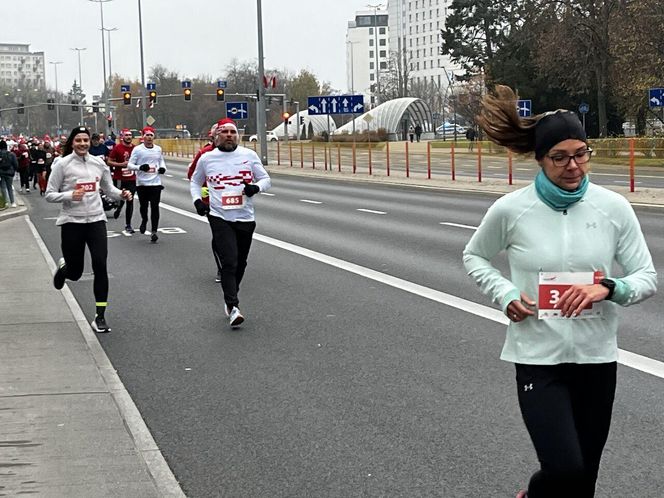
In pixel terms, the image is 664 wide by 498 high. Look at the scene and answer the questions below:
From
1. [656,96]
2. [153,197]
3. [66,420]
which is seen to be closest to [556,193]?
[66,420]

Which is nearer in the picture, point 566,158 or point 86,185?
point 566,158

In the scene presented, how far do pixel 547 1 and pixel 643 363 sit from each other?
52630 millimetres

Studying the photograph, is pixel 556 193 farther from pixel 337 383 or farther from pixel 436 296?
pixel 436 296

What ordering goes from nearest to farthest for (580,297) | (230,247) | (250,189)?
(580,297) < (230,247) < (250,189)

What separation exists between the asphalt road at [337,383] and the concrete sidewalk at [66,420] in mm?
182

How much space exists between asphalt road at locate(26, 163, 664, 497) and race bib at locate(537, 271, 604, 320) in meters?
1.47

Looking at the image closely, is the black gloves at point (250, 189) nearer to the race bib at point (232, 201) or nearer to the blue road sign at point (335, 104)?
the race bib at point (232, 201)

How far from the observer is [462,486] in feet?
17.1

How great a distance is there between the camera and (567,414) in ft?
12.4

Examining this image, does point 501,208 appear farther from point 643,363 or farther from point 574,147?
point 643,363

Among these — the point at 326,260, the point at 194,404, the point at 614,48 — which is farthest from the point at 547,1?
the point at 194,404

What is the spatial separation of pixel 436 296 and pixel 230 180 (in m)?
2.60

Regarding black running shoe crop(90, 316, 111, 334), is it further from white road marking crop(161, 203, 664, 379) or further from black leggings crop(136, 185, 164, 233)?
black leggings crop(136, 185, 164, 233)

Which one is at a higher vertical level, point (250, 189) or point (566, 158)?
point (566, 158)
